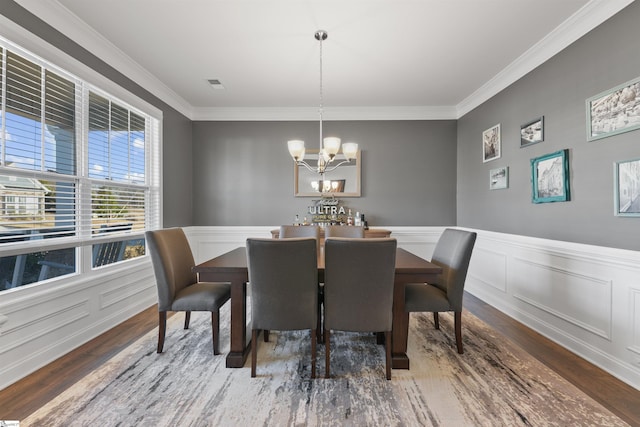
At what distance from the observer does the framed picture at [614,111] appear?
1859 mm

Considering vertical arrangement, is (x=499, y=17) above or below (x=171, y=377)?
above

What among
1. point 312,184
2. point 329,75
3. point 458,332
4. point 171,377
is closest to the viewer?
point 171,377

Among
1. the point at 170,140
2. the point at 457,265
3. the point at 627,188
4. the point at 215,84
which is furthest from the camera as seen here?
the point at 170,140

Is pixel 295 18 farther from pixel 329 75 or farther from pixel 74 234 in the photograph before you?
pixel 74 234

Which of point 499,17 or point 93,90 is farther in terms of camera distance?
point 93,90

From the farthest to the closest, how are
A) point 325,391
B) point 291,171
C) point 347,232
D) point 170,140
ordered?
point 291,171 → point 170,140 → point 347,232 → point 325,391

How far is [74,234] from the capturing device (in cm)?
238

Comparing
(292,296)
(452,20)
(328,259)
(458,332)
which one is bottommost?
(458,332)

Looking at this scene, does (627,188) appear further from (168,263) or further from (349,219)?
(168,263)

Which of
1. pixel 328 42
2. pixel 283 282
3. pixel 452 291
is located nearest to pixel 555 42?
pixel 328 42

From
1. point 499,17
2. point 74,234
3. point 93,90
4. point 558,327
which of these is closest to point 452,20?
point 499,17

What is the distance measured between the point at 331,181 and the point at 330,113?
40.0 inches

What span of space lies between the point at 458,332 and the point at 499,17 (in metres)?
2.52

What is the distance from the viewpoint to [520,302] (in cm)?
290
